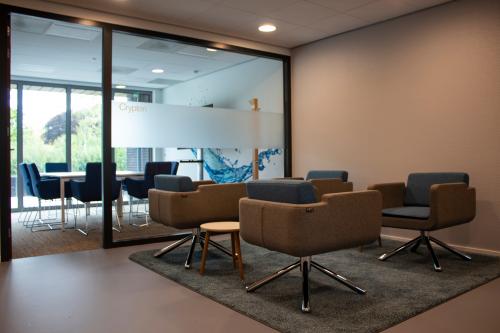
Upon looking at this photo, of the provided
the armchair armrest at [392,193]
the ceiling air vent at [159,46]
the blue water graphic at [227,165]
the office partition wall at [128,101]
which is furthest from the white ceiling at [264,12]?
the armchair armrest at [392,193]

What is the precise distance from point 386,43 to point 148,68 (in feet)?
13.8

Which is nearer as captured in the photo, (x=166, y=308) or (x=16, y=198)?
(x=166, y=308)

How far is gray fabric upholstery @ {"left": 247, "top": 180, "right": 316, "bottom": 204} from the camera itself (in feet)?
9.02

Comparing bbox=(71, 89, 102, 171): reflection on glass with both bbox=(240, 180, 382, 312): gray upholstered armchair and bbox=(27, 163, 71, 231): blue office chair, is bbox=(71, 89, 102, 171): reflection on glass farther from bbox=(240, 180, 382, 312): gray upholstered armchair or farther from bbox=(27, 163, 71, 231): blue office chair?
bbox=(240, 180, 382, 312): gray upholstered armchair

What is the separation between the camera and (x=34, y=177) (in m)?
6.01

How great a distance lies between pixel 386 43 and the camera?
5062 mm

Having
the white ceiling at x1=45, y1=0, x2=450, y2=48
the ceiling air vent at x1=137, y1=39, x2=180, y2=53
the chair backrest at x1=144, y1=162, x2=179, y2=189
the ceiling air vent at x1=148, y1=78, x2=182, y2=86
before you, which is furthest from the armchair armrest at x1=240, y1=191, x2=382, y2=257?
the ceiling air vent at x1=148, y1=78, x2=182, y2=86

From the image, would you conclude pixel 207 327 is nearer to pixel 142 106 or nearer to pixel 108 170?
pixel 108 170

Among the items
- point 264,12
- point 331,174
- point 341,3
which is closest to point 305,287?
point 331,174

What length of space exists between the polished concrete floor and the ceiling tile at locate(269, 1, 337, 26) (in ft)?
10.2

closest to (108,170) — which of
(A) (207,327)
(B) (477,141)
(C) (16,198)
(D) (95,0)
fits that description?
(D) (95,0)

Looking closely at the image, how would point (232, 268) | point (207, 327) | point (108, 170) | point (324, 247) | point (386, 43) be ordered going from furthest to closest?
point (386, 43) < point (108, 170) < point (232, 268) < point (324, 247) < point (207, 327)

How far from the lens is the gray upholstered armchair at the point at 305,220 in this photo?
2.68 metres

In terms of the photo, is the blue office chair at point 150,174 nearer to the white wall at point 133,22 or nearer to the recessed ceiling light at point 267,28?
the white wall at point 133,22
